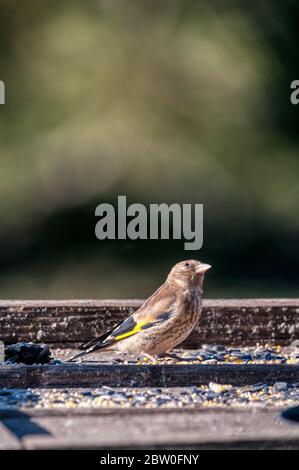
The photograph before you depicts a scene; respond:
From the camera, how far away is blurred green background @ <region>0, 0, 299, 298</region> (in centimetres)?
575

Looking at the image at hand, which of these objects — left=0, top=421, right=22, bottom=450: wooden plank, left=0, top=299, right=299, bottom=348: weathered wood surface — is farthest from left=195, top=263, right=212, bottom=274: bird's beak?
left=0, top=421, right=22, bottom=450: wooden plank

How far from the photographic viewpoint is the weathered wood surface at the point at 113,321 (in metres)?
3.04

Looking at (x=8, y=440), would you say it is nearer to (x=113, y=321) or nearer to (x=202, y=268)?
(x=113, y=321)

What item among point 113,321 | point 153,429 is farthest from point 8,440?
point 113,321

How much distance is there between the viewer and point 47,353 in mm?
2691

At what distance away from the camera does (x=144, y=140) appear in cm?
592

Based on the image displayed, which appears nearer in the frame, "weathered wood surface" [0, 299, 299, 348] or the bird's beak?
"weathered wood surface" [0, 299, 299, 348]

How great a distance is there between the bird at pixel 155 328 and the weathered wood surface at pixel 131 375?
0.55 metres

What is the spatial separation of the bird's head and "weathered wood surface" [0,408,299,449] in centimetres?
169

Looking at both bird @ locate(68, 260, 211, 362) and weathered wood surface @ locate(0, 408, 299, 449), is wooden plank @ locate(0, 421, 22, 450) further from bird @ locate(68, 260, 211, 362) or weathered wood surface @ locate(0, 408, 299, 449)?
bird @ locate(68, 260, 211, 362)

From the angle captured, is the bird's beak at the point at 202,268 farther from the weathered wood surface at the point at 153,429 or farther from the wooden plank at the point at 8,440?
the wooden plank at the point at 8,440

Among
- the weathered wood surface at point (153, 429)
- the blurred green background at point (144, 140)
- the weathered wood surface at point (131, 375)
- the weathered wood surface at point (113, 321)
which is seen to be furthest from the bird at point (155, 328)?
the blurred green background at point (144, 140)

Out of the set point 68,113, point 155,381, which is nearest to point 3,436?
point 155,381

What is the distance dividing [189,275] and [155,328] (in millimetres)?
444
